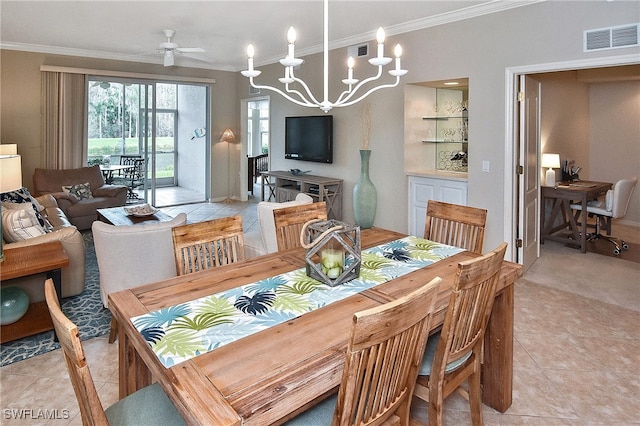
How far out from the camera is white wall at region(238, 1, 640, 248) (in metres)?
3.62

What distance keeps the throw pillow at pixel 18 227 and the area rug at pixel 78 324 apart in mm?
630

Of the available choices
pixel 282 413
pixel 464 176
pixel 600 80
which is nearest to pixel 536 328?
pixel 464 176

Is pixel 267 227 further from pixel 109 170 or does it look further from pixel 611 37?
pixel 109 170

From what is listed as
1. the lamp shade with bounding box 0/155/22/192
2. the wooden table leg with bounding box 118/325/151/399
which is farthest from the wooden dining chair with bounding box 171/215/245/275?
the lamp shade with bounding box 0/155/22/192

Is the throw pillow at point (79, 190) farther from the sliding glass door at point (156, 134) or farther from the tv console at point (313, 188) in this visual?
the tv console at point (313, 188)

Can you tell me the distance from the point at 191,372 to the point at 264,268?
0.93 meters

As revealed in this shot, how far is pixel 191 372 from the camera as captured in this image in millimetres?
1203

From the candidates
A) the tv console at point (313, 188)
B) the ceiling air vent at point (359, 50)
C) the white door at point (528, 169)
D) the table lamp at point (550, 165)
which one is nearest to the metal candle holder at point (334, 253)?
the white door at point (528, 169)

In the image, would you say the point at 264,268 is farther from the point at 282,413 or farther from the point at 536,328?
the point at 536,328

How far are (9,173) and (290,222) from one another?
193 centimetres

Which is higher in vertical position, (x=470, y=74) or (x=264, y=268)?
(x=470, y=74)

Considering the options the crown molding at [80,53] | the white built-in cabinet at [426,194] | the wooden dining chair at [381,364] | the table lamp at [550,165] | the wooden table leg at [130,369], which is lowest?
the wooden table leg at [130,369]

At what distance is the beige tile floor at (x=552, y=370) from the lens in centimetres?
217

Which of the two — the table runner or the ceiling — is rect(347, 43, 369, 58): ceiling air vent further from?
the table runner
